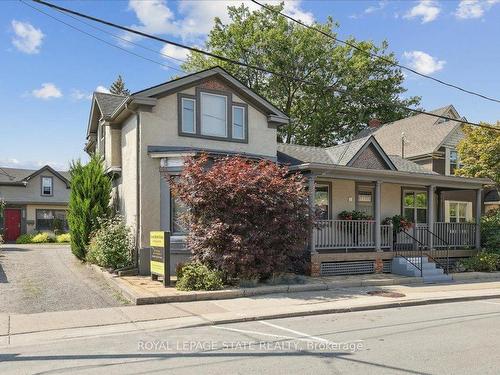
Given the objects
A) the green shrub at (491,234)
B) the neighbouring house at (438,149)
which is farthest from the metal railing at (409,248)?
the neighbouring house at (438,149)

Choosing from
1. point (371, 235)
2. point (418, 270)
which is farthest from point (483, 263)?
point (371, 235)

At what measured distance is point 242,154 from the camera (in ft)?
55.8

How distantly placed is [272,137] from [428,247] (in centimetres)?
748

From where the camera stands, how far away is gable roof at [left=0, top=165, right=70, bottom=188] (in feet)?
120

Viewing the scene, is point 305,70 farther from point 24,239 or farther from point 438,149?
point 24,239

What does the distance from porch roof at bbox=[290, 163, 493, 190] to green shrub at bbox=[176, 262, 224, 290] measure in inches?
199

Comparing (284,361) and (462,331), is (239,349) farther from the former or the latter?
(462,331)

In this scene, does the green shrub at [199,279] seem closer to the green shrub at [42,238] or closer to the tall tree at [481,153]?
the tall tree at [481,153]

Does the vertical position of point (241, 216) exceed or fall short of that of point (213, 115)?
it falls short

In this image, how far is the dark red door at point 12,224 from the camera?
114ft

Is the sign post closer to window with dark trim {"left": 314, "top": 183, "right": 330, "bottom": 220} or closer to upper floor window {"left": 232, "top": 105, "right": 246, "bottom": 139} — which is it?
upper floor window {"left": 232, "top": 105, "right": 246, "bottom": 139}

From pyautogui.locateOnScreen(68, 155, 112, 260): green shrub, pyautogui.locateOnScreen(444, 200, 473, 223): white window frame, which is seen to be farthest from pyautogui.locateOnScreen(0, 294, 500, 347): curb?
pyautogui.locateOnScreen(444, 200, 473, 223): white window frame

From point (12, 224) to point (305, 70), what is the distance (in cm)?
2592

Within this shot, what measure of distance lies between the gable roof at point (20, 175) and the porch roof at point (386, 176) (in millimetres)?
24879
